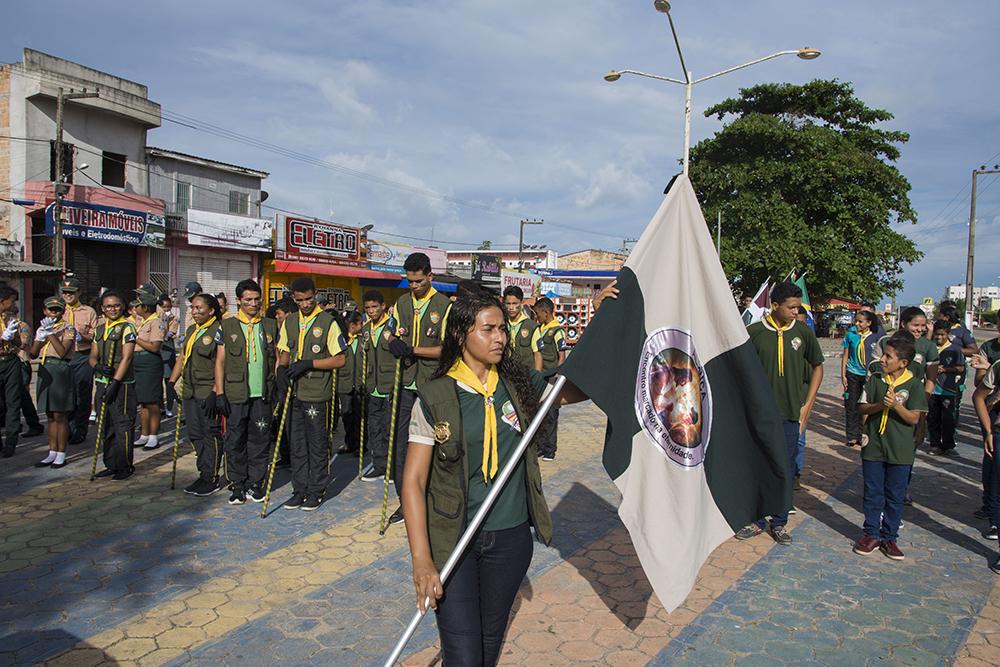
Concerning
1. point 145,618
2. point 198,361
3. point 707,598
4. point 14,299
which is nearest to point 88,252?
point 14,299

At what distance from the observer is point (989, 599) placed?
4.70 m

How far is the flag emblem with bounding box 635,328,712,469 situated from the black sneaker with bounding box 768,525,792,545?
326 cm

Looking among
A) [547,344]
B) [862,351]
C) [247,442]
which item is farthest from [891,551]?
[247,442]

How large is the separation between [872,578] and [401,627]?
3.50 meters

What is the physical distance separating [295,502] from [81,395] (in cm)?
443

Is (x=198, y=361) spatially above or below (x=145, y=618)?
above

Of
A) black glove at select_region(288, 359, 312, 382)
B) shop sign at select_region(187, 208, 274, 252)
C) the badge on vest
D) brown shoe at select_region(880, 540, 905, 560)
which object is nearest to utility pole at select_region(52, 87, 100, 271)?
shop sign at select_region(187, 208, 274, 252)

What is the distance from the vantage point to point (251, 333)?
6.62 metres

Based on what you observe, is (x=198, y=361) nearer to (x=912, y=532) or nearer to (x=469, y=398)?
(x=469, y=398)

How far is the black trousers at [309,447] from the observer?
251 inches

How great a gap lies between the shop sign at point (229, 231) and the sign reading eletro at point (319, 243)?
2.77 ft

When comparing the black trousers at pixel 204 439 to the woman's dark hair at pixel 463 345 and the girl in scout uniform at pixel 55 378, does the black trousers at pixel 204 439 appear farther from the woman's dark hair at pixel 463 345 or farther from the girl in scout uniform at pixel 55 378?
the woman's dark hair at pixel 463 345

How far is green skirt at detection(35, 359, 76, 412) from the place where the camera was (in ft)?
24.9

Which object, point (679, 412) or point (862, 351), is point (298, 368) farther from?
point (862, 351)
